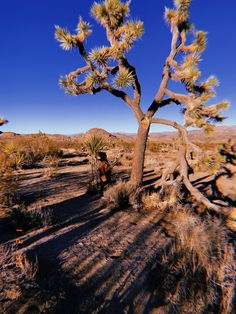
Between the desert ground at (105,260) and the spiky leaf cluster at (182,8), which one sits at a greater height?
the spiky leaf cluster at (182,8)

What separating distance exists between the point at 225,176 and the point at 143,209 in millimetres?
6409

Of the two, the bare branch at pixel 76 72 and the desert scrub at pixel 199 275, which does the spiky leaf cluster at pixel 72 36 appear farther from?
the desert scrub at pixel 199 275

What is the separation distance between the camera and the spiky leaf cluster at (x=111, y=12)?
6262mm

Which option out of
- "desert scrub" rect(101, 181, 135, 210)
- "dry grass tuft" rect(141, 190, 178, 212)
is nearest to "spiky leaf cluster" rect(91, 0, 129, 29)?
"desert scrub" rect(101, 181, 135, 210)

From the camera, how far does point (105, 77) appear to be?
6543 mm

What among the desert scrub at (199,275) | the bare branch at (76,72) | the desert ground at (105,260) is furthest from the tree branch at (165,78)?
the desert scrub at (199,275)

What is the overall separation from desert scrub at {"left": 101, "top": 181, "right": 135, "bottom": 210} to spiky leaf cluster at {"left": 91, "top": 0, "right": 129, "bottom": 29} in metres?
4.87

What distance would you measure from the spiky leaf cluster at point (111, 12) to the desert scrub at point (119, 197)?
487 cm

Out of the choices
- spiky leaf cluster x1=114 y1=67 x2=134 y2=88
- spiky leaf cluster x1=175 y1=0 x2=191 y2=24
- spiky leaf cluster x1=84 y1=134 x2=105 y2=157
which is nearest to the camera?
spiky leaf cluster x1=114 y1=67 x2=134 y2=88

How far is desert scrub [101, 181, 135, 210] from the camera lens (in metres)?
5.66

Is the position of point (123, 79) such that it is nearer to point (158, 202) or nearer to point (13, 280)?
point (158, 202)

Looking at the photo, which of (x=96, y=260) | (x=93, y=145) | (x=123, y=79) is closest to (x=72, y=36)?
(x=123, y=79)

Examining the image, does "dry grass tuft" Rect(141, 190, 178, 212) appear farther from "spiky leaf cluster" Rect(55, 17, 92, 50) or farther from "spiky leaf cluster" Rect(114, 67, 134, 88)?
"spiky leaf cluster" Rect(55, 17, 92, 50)

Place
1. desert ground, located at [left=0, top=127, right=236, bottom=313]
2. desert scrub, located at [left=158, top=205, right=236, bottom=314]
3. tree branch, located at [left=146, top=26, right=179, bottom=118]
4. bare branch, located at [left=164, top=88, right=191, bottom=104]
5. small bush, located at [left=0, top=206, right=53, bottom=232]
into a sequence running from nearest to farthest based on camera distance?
desert scrub, located at [left=158, top=205, right=236, bottom=314] → desert ground, located at [left=0, top=127, right=236, bottom=313] → small bush, located at [left=0, top=206, right=53, bottom=232] → bare branch, located at [left=164, top=88, right=191, bottom=104] → tree branch, located at [left=146, top=26, right=179, bottom=118]
